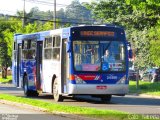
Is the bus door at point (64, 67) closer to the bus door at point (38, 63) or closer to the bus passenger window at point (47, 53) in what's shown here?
the bus passenger window at point (47, 53)

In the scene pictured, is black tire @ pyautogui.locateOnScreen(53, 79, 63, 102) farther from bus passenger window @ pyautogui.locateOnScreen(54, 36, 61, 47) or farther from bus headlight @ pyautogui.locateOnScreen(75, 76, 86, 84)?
bus headlight @ pyautogui.locateOnScreen(75, 76, 86, 84)

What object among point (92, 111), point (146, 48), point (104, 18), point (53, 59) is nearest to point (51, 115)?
point (92, 111)

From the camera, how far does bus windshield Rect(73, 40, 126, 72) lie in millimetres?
22344

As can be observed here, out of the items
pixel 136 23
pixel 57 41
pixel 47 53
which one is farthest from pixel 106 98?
pixel 136 23

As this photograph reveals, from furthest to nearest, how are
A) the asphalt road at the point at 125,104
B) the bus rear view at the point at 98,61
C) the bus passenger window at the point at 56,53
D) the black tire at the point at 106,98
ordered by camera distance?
the black tire at the point at 106,98
the bus passenger window at the point at 56,53
the bus rear view at the point at 98,61
the asphalt road at the point at 125,104

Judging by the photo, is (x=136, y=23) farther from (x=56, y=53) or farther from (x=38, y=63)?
(x=56, y=53)

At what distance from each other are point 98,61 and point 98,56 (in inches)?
8.6

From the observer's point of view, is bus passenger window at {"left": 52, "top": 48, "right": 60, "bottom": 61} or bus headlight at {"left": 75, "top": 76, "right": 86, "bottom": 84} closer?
bus headlight at {"left": 75, "top": 76, "right": 86, "bottom": 84}

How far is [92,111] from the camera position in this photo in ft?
54.7

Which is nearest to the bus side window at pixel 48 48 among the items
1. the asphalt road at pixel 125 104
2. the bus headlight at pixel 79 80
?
the asphalt road at pixel 125 104

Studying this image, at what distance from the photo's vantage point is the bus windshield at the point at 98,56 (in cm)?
2234

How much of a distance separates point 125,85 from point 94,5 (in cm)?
2502

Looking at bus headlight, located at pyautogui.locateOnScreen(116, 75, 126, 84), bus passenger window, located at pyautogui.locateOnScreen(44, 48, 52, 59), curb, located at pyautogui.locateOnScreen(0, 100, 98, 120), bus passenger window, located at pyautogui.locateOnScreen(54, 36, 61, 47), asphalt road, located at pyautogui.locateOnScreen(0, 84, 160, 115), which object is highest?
bus passenger window, located at pyautogui.locateOnScreen(54, 36, 61, 47)

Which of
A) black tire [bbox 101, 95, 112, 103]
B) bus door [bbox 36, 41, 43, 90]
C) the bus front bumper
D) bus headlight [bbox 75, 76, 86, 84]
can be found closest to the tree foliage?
bus door [bbox 36, 41, 43, 90]
